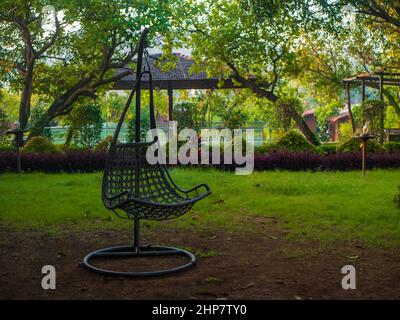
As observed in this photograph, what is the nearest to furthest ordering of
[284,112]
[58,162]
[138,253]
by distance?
[138,253]
[58,162]
[284,112]

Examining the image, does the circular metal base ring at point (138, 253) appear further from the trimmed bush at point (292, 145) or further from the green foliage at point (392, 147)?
the green foliage at point (392, 147)

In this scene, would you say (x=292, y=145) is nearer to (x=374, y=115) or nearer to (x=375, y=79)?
(x=374, y=115)

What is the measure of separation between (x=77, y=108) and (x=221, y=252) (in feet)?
31.8

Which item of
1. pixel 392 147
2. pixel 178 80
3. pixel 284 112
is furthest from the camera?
pixel 178 80

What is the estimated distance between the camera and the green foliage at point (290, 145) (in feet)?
34.8

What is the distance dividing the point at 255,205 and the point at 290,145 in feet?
14.6

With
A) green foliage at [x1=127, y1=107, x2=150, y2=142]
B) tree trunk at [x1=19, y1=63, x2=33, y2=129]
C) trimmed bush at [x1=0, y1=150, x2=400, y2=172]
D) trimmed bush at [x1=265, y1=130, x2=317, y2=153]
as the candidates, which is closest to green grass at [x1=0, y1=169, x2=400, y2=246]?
trimmed bush at [x1=0, y1=150, x2=400, y2=172]

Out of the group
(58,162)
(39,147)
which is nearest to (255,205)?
(58,162)

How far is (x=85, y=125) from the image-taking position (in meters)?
13.0

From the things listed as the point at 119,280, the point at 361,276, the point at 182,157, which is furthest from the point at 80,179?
the point at 361,276

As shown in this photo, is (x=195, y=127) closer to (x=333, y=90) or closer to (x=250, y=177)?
(x=250, y=177)

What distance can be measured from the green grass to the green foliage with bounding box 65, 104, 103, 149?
3.93 metres

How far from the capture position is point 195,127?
13.7m

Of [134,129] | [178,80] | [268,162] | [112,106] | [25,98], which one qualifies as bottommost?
[268,162]
